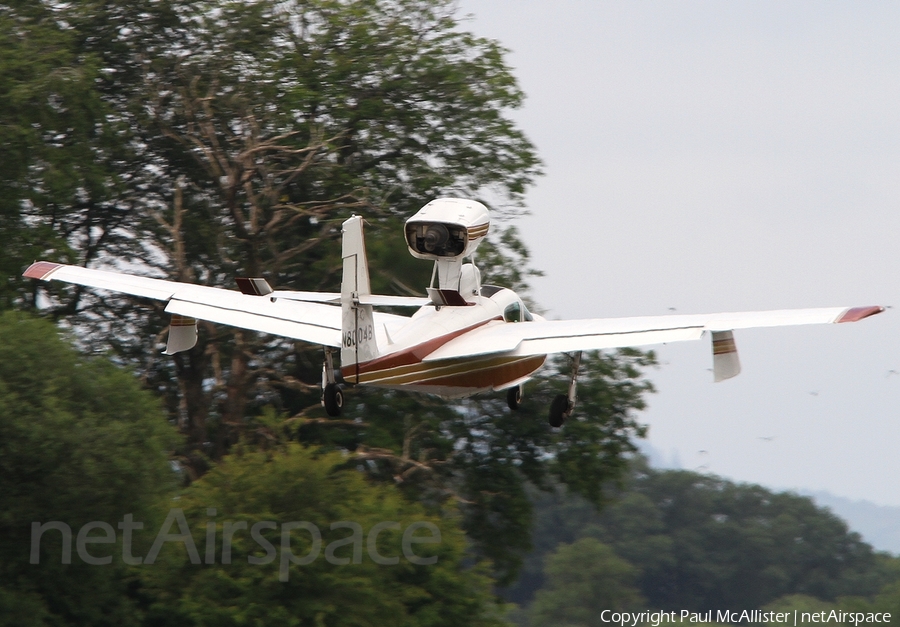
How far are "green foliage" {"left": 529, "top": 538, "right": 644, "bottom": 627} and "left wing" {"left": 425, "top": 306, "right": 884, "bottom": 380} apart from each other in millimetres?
72155

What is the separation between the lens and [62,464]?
1182 inches

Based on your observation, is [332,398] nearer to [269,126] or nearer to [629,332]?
[629,332]

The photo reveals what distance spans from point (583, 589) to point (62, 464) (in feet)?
237

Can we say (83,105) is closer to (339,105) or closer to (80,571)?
(339,105)

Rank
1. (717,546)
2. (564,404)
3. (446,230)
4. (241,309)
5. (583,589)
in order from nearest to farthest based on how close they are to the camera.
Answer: (446,230), (241,309), (564,404), (583,589), (717,546)

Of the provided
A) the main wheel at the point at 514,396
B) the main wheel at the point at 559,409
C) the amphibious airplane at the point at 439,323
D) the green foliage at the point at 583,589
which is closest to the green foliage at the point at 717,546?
the green foliage at the point at 583,589

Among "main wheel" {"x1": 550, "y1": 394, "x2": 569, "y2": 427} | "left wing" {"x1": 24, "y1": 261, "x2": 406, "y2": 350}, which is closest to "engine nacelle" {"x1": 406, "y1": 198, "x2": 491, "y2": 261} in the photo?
"left wing" {"x1": 24, "y1": 261, "x2": 406, "y2": 350}

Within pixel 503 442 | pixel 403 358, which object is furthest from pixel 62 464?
pixel 503 442

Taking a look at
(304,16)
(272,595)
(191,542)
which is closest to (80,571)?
(191,542)

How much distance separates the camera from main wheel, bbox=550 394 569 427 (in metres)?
25.6

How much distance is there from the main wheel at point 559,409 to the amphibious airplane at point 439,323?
3 centimetres

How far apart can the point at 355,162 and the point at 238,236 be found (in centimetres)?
878

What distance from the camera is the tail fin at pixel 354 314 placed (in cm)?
2130

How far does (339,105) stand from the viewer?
142 ft
